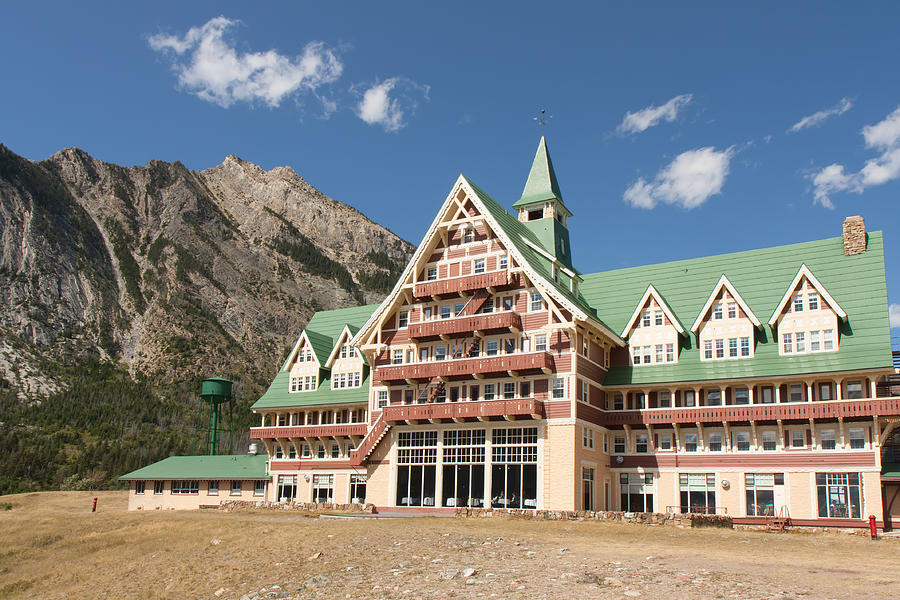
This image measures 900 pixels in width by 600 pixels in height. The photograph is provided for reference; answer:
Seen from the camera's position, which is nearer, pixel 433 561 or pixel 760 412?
pixel 433 561

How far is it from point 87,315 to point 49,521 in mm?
137818

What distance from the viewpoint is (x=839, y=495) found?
46125 mm

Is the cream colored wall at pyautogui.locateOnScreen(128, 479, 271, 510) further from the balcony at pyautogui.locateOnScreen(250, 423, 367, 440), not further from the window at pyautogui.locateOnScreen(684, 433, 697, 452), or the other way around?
the window at pyautogui.locateOnScreen(684, 433, 697, 452)

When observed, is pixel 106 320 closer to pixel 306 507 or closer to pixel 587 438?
pixel 306 507

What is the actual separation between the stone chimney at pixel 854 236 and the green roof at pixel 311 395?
35.4 metres

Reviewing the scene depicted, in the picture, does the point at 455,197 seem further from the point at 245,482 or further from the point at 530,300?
the point at 245,482

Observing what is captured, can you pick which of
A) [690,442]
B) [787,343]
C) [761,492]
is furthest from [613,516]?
[787,343]

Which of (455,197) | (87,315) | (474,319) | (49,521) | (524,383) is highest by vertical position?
(87,315)

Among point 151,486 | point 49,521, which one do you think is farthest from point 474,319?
point 151,486

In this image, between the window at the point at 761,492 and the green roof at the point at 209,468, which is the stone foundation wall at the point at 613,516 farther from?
the green roof at the point at 209,468

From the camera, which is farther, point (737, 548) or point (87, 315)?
point (87, 315)

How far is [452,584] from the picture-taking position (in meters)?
23.1

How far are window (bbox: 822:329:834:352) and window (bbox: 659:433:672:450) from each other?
1096 centimetres

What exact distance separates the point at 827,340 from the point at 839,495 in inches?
364
